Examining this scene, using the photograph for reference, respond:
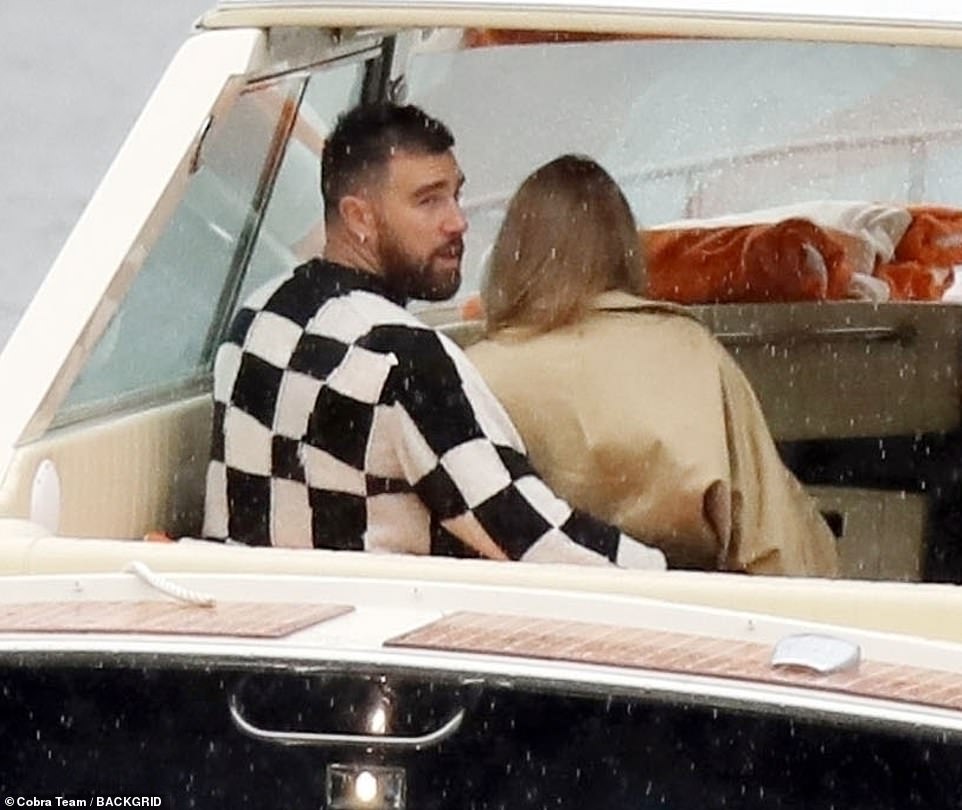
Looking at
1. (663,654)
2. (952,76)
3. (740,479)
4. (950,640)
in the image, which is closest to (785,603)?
(950,640)

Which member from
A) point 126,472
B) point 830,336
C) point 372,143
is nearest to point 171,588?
point 126,472

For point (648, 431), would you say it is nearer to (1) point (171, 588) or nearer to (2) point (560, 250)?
(2) point (560, 250)

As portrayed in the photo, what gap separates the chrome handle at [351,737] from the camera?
1.78 meters

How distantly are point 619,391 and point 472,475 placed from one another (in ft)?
1.08

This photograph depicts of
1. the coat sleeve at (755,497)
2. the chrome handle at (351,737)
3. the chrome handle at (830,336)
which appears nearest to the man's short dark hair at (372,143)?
the coat sleeve at (755,497)

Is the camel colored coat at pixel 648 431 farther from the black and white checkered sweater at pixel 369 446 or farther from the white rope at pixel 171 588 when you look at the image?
the white rope at pixel 171 588

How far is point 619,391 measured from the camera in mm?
2990

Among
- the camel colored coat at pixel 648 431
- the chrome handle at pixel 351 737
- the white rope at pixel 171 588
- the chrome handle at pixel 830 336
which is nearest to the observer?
the chrome handle at pixel 351 737

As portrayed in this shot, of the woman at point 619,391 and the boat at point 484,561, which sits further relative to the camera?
the woman at point 619,391

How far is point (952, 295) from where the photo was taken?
4215 mm

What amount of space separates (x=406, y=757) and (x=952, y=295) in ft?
8.64

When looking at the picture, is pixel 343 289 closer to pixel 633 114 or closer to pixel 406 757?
pixel 406 757

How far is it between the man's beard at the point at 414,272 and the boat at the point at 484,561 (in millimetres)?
267

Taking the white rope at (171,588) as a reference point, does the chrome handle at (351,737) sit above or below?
below
